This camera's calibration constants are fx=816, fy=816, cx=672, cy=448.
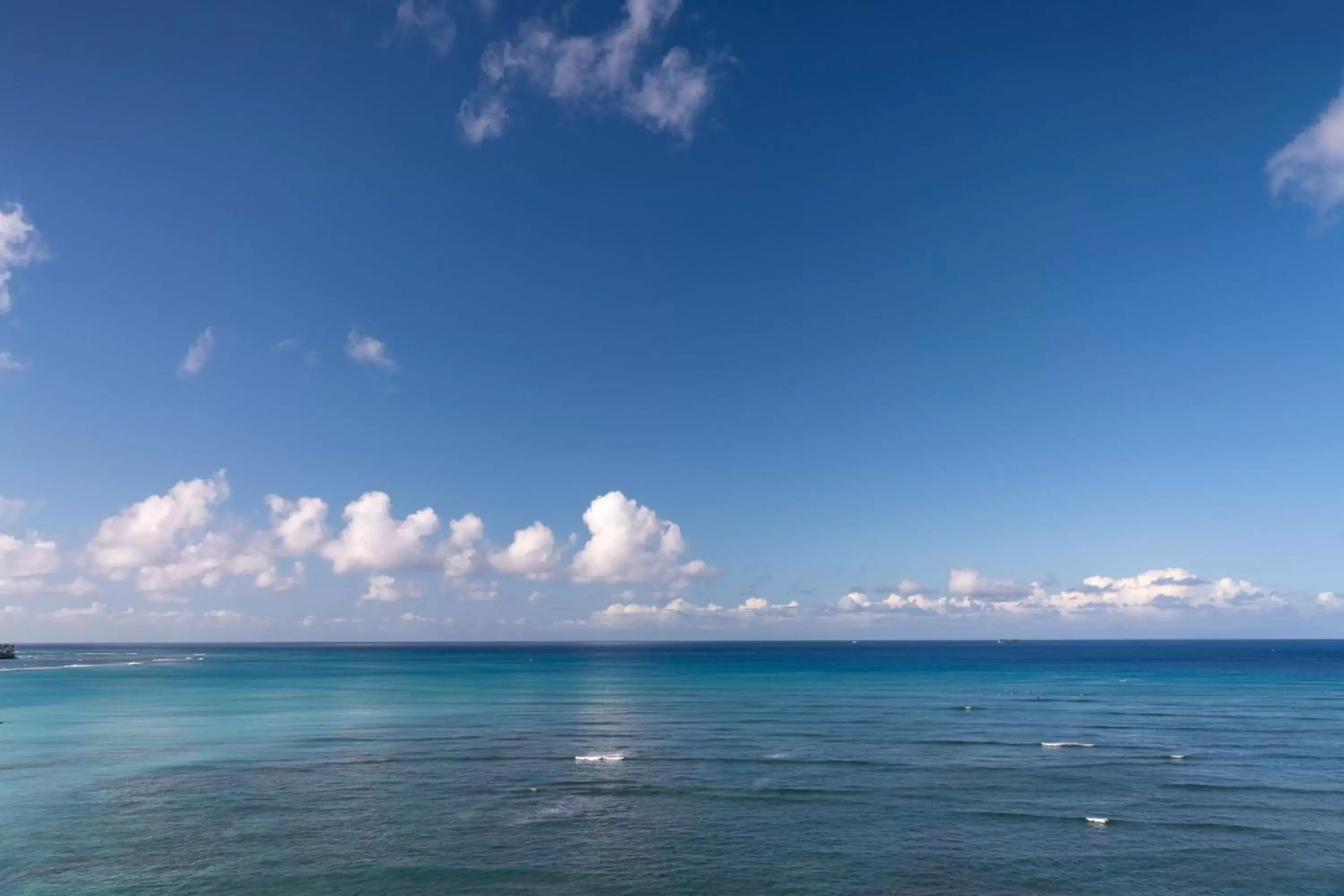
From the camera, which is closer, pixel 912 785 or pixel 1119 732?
pixel 912 785

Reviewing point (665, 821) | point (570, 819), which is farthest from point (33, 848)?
point (665, 821)

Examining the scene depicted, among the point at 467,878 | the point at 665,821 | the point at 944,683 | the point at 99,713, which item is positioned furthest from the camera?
the point at 944,683

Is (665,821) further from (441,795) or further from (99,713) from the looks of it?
(99,713)

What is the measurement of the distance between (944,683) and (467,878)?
145356mm

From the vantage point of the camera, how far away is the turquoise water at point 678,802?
4609cm

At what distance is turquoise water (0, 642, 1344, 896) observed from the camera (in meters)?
46.1

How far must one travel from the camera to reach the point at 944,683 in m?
171

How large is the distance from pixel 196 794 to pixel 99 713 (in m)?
69.8

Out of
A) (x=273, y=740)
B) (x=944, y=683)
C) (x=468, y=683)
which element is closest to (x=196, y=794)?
(x=273, y=740)

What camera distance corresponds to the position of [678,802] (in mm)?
61031

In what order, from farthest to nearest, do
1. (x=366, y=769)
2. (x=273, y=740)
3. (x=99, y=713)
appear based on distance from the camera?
(x=99, y=713)
(x=273, y=740)
(x=366, y=769)

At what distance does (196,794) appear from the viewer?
208ft

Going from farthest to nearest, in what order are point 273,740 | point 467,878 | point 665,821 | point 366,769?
point 273,740, point 366,769, point 665,821, point 467,878

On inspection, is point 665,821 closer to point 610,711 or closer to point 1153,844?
point 1153,844
